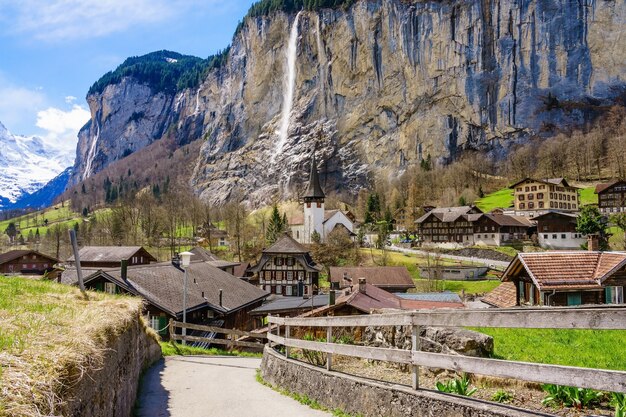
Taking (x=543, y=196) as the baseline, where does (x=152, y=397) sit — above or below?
below

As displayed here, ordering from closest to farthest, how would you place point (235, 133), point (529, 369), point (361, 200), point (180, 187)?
point (529, 369)
point (361, 200)
point (235, 133)
point (180, 187)

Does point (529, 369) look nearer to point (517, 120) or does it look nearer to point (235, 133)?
point (517, 120)

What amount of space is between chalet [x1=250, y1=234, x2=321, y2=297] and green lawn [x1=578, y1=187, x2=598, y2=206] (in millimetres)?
63427

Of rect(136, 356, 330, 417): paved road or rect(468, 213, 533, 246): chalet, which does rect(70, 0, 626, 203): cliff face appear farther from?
rect(136, 356, 330, 417): paved road

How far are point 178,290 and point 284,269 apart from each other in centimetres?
3149

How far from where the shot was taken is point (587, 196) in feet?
327

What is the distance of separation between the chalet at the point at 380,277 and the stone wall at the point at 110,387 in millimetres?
44857

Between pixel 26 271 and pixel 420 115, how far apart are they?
105 meters

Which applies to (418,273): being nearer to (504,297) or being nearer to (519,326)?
(504,297)

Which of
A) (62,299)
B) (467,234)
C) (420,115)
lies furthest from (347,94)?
(62,299)

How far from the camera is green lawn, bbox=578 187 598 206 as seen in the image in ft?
Answer: 316

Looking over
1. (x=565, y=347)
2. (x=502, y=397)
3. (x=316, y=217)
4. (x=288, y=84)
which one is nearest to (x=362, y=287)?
(x=565, y=347)

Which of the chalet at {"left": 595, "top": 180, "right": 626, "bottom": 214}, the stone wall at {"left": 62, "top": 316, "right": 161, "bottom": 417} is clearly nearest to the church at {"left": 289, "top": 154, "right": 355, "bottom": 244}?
the chalet at {"left": 595, "top": 180, "right": 626, "bottom": 214}

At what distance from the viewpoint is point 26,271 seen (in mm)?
76125
